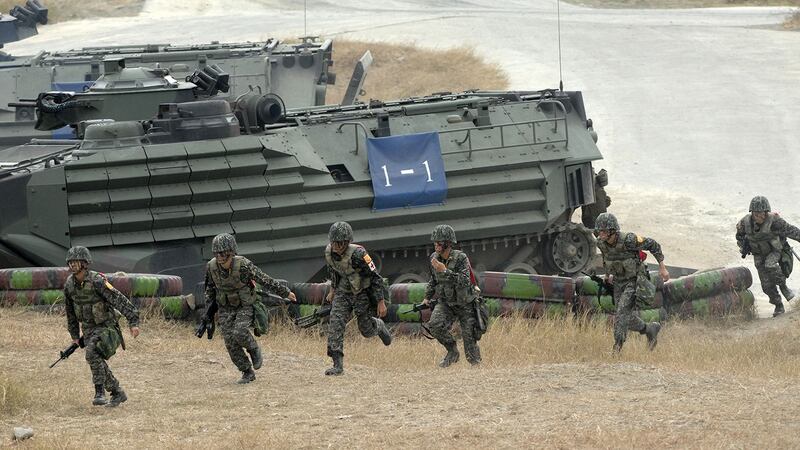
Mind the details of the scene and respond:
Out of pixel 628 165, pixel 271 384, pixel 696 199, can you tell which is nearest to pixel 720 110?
pixel 628 165

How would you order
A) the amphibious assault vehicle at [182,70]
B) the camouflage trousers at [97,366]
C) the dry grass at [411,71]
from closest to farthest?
1. the camouflage trousers at [97,366]
2. the amphibious assault vehicle at [182,70]
3. the dry grass at [411,71]

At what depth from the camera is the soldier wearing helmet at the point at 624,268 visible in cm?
1452

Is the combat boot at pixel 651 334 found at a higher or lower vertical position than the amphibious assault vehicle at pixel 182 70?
lower

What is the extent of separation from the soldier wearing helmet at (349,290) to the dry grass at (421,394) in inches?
13.0

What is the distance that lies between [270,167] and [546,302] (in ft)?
11.4

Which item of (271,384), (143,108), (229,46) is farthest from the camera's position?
(229,46)

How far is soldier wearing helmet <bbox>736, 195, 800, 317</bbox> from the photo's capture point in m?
18.0

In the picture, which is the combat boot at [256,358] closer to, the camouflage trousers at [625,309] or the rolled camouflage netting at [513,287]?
the camouflage trousers at [625,309]

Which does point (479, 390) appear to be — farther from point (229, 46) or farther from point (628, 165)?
point (628, 165)

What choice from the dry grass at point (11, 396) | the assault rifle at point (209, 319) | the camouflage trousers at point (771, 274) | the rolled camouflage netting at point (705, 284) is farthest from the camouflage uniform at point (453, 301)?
the camouflage trousers at point (771, 274)

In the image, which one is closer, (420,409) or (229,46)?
(420,409)

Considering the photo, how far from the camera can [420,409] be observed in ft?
37.7

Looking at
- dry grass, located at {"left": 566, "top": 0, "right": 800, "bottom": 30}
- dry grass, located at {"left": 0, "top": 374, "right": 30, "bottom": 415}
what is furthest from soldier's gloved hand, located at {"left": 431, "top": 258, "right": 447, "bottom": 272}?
dry grass, located at {"left": 566, "top": 0, "right": 800, "bottom": 30}

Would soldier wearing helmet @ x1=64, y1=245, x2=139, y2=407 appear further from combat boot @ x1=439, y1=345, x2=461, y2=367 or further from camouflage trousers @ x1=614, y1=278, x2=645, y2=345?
camouflage trousers @ x1=614, y1=278, x2=645, y2=345
